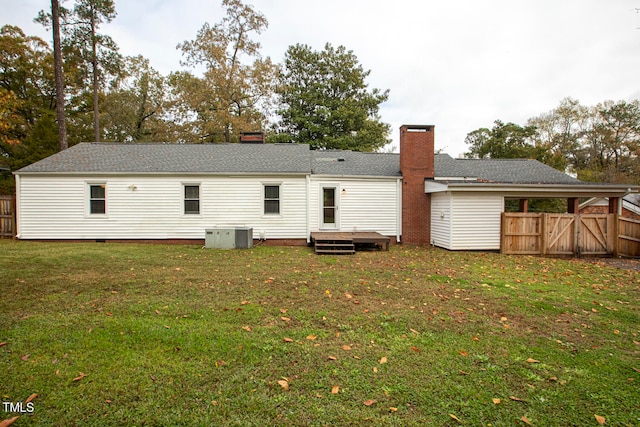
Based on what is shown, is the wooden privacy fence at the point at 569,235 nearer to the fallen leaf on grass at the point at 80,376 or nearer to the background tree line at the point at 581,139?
the fallen leaf on grass at the point at 80,376

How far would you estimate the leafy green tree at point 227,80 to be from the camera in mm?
24188

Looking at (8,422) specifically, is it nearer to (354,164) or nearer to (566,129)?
(354,164)

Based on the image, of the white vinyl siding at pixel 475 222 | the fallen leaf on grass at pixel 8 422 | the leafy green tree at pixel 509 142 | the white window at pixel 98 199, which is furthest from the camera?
the leafy green tree at pixel 509 142

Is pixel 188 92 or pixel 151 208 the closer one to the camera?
pixel 151 208

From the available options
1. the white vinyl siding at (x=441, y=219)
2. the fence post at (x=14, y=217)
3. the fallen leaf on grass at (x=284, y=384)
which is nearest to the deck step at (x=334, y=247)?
the white vinyl siding at (x=441, y=219)

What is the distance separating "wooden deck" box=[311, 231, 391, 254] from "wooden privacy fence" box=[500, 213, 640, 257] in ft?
15.0

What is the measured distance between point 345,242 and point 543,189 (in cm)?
737

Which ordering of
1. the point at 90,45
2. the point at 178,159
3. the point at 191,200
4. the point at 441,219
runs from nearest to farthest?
the point at 441,219
the point at 191,200
the point at 178,159
the point at 90,45

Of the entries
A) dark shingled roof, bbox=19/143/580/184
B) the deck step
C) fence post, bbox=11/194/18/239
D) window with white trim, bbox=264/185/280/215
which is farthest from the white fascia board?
fence post, bbox=11/194/18/239

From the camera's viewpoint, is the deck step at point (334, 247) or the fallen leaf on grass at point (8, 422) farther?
the deck step at point (334, 247)

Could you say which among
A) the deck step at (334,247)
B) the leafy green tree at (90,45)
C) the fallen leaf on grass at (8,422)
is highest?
the leafy green tree at (90,45)

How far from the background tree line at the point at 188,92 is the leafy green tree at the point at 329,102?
0.28ft

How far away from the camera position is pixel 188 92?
2473cm

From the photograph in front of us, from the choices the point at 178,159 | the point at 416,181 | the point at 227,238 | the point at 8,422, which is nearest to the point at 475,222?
the point at 416,181
